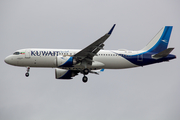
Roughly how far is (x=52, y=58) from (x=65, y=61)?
2.34 meters

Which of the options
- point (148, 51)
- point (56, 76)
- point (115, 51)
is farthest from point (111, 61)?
point (56, 76)

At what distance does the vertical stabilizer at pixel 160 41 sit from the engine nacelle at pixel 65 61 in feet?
40.4

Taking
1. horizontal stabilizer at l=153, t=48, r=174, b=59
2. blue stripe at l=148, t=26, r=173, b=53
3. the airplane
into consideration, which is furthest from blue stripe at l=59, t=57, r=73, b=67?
blue stripe at l=148, t=26, r=173, b=53

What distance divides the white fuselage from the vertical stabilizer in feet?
10.8

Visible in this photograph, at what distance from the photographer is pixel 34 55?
4347 cm

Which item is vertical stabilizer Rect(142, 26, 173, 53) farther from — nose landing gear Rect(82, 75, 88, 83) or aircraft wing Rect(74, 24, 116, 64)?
nose landing gear Rect(82, 75, 88, 83)

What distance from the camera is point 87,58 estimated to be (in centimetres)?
4334

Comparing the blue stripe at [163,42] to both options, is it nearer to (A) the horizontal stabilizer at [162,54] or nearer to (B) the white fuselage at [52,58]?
(A) the horizontal stabilizer at [162,54]

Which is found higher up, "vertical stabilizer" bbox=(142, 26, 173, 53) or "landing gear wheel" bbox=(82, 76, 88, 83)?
"vertical stabilizer" bbox=(142, 26, 173, 53)

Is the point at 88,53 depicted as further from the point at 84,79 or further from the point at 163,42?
the point at 163,42

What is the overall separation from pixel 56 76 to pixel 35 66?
5.52 meters

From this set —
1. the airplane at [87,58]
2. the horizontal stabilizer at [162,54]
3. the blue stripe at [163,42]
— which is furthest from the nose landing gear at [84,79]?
the blue stripe at [163,42]

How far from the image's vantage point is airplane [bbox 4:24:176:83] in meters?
42.6

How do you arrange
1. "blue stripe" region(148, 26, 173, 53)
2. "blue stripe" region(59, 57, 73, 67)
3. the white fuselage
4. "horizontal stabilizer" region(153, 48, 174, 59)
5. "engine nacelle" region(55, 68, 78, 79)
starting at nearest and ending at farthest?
"blue stripe" region(59, 57, 73, 67), the white fuselage, "horizontal stabilizer" region(153, 48, 174, 59), "blue stripe" region(148, 26, 173, 53), "engine nacelle" region(55, 68, 78, 79)
